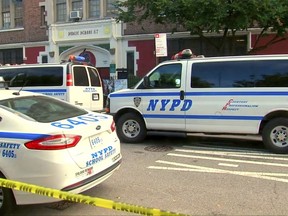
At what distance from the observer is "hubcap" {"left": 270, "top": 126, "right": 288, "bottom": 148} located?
8.23 meters

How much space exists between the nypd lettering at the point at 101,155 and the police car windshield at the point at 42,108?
0.66 m

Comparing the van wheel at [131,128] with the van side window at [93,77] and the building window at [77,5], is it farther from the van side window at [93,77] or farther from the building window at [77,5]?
the building window at [77,5]

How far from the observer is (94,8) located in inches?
888

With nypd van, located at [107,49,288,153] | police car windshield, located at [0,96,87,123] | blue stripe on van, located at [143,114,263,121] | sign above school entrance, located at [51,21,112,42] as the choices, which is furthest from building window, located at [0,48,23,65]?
police car windshield, located at [0,96,87,123]

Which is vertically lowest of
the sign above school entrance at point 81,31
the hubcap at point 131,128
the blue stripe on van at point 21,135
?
the hubcap at point 131,128

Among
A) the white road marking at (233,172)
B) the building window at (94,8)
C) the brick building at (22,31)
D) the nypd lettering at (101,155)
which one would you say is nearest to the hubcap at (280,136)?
the white road marking at (233,172)

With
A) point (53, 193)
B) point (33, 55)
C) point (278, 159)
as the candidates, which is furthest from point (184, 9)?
point (33, 55)

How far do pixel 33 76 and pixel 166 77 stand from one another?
4.77 m

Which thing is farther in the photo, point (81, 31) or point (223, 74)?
point (81, 31)

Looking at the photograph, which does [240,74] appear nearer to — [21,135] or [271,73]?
[271,73]

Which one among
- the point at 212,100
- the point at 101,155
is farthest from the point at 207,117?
the point at 101,155

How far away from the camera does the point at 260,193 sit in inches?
219

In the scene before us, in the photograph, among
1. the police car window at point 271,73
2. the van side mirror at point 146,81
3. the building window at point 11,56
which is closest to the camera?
the police car window at point 271,73

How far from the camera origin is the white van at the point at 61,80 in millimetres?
11445
